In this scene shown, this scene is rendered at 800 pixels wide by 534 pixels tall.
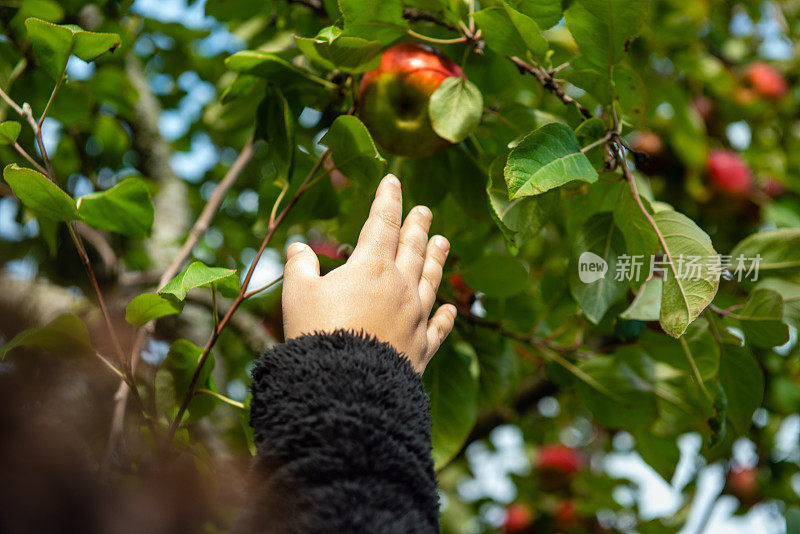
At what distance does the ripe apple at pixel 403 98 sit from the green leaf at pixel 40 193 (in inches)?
13.5

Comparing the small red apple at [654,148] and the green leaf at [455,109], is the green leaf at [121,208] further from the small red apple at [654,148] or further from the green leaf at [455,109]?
the small red apple at [654,148]

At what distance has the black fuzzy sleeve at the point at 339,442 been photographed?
0.42m

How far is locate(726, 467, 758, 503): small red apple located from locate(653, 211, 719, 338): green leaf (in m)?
1.69

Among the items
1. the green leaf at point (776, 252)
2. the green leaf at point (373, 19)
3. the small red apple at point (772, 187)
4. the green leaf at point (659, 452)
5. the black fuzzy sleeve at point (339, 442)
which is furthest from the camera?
the small red apple at point (772, 187)

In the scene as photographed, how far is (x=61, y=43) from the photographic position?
0.65m

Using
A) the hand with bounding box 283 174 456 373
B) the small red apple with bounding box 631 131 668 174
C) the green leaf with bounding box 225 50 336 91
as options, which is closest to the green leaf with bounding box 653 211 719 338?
the hand with bounding box 283 174 456 373

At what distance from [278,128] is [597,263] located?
415 millimetres

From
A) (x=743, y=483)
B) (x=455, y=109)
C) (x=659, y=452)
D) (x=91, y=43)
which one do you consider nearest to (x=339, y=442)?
(x=455, y=109)

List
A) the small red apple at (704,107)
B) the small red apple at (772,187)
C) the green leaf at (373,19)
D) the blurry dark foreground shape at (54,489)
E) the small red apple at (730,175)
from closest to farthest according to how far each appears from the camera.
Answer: the blurry dark foreground shape at (54,489)
the green leaf at (373,19)
the small red apple at (730,175)
the small red apple at (772,187)
the small red apple at (704,107)

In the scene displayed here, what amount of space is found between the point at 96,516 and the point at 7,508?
3 centimetres

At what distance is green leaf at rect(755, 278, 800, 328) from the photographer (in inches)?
29.0

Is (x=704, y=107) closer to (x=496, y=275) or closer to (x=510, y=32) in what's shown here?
(x=496, y=275)

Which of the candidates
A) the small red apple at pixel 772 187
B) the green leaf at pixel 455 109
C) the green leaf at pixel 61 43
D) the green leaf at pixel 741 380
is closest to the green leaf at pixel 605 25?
the green leaf at pixel 455 109

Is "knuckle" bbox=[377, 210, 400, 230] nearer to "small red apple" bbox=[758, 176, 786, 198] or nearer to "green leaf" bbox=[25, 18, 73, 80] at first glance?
"green leaf" bbox=[25, 18, 73, 80]
